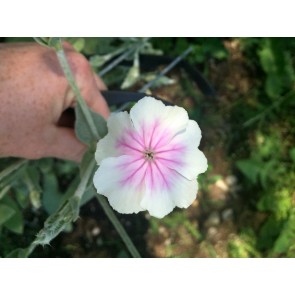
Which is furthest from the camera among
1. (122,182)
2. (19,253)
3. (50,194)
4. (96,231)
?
(96,231)

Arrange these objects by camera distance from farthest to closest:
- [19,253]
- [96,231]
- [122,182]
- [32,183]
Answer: [96,231] < [32,183] < [19,253] < [122,182]

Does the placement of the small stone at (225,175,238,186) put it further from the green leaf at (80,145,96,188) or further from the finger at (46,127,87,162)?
the green leaf at (80,145,96,188)

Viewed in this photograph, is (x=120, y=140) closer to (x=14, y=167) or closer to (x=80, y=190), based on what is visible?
(x=80, y=190)

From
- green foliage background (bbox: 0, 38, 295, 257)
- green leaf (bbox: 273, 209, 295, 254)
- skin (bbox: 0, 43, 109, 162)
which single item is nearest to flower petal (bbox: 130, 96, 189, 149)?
skin (bbox: 0, 43, 109, 162)

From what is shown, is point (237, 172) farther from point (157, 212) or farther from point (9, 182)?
point (157, 212)

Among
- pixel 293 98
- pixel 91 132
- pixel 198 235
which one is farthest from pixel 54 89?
pixel 293 98

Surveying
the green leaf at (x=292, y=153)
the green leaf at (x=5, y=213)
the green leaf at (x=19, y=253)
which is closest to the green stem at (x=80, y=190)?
the green leaf at (x=19, y=253)

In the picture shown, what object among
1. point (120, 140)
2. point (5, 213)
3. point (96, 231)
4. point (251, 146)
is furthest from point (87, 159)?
point (251, 146)
